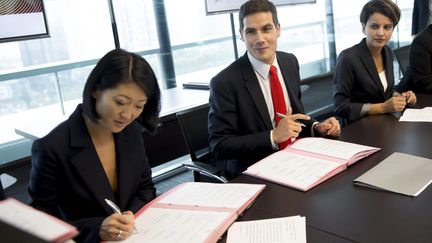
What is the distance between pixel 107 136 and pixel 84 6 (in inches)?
82.8

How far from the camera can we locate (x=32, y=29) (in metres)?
2.68

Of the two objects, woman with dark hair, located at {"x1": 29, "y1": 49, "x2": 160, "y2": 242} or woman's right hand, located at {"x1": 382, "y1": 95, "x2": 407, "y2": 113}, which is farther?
woman's right hand, located at {"x1": 382, "y1": 95, "x2": 407, "y2": 113}

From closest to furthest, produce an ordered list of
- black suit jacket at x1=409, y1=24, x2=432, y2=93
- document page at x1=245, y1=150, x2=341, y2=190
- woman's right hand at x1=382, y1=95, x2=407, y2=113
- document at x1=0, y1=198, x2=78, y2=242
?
document at x1=0, y1=198, x2=78, y2=242 < document page at x1=245, y1=150, x2=341, y2=190 < woman's right hand at x1=382, y1=95, x2=407, y2=113 < black suit jacket at x1=409, y1=24, x2=432, y2=93

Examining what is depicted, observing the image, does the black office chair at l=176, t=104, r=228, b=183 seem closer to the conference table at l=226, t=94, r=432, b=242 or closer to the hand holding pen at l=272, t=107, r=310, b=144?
the hand holding pen at l=272, t=107, r=310, b=144

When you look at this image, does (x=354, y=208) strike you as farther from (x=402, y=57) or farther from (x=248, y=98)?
(x=402, y=57)

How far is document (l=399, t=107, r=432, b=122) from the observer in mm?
2094

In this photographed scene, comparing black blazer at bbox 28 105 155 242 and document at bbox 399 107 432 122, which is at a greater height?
black blazer at bbox 28 105 155 242

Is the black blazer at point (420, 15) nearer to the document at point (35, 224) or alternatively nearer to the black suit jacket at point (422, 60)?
the black suit jacket at point (422, 60)

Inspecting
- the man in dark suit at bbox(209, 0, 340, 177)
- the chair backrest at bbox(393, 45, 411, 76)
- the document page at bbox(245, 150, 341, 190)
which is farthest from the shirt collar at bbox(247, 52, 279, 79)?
the chair backrest at bbox(393, 45, 411, 76)

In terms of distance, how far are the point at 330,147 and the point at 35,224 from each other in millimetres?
1455

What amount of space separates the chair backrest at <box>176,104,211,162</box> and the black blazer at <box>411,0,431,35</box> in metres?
3.47

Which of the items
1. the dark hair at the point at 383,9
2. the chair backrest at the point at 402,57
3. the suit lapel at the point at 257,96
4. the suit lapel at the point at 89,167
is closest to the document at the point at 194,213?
the suit lapel at the point at 89,167

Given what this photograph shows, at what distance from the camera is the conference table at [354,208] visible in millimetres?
1097

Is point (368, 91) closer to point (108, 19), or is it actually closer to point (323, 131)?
point (323, 131)
